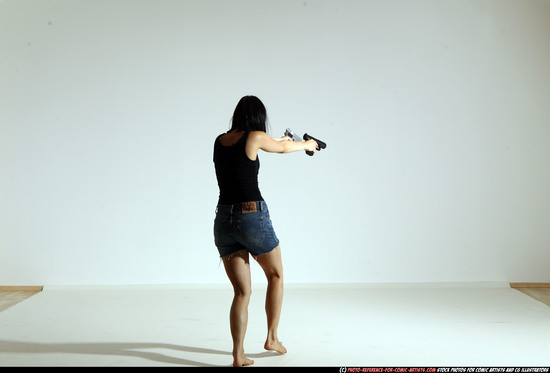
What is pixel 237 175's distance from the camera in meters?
2.79

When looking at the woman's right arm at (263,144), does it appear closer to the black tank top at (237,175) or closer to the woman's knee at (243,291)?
the black tank top at (237,175)

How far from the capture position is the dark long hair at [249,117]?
113 inches

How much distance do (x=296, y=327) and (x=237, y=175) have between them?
4.18ft

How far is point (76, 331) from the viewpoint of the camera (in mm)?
3572

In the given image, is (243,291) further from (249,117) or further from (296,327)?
(296,327)

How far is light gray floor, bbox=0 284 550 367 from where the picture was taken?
2973mm

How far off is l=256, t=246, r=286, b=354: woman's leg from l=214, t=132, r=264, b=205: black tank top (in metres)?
0.29

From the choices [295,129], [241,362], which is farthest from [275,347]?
[295,129]

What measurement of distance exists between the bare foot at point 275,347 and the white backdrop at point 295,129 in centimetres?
196

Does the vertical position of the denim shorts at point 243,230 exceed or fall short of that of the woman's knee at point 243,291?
it exceeds it

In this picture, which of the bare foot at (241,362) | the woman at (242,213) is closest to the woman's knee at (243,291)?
the woman at (242,213)

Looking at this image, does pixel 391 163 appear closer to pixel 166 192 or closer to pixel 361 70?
pixel 361 70

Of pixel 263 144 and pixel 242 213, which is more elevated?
pixel 263 144

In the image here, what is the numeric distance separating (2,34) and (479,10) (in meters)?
3.96
